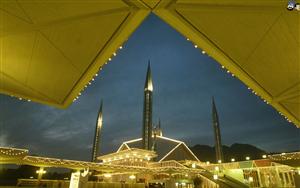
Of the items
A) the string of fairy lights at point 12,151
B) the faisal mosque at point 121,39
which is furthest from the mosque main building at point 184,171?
the faisal mosque at point 121,39

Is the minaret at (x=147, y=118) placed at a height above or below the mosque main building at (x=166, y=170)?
above

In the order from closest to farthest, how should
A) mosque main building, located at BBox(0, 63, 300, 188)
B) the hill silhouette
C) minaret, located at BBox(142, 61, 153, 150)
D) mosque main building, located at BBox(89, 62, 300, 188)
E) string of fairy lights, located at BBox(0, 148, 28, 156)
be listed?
string of fairy lights, located at BBox(0, 148, 28, 156)
mosque main building, located at BBox(0, 63, 300, 188)
mosque main building, located at BBox(89, 62, 300, 188)
minaret, located at BBox(142, 61, 153, 150)
the hill silhouette

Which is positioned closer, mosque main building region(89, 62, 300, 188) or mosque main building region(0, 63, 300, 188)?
mosque main building region(0, 63, 300, 188)

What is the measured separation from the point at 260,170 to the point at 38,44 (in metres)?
23.8

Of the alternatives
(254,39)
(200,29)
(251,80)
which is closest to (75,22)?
(200,29)

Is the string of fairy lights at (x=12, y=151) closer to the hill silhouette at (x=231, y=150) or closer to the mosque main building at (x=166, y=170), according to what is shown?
the mosque main building at (x=166, y=170)

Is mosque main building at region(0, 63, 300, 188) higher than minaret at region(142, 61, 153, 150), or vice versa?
minaret at region(142, 61, 153, 150)

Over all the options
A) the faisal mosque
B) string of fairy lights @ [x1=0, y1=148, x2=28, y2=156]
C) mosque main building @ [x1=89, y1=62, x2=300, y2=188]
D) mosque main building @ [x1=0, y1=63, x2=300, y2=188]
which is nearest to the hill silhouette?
mosque main building @ [x1=89, y1=62, x2=300, y2=188]

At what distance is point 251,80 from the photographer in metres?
8.79

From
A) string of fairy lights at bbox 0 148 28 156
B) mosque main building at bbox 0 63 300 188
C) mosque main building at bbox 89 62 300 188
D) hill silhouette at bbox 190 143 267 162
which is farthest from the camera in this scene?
hill silhouette at bbox 190 143 267 162

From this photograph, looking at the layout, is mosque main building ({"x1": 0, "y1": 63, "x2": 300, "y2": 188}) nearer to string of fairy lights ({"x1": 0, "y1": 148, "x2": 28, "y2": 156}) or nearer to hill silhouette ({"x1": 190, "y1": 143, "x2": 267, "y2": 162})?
string of fairy lights ({"x1": 0, "y1": 148, "x2": 28, "y2": 156})

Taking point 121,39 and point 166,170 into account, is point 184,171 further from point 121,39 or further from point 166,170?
point 121,39

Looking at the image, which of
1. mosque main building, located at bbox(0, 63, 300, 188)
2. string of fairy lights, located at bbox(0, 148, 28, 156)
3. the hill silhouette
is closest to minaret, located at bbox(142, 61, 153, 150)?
mosque main building, located at bbox(0, 63, 300, 188)

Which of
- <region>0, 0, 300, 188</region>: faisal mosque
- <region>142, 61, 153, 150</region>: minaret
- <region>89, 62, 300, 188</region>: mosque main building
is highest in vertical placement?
<region>142, 61, 153, 150</region>: minaret
